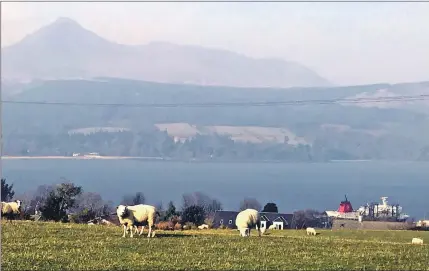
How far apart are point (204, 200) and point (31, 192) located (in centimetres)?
3004

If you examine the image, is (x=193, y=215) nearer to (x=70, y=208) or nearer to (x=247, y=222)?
(x=70, y=208)

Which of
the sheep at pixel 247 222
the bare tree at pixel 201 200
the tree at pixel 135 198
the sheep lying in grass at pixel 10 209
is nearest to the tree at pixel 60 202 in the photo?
the sheep lying in grass at pixel 10 209

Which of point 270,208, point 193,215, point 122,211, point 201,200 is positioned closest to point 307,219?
point 270,208

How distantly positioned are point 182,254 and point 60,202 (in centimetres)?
2182

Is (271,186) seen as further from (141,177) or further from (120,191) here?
(120,191)

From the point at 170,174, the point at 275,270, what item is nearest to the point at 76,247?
the point at 275,270

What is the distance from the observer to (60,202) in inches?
1485

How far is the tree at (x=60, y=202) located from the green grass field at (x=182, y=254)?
13557mm

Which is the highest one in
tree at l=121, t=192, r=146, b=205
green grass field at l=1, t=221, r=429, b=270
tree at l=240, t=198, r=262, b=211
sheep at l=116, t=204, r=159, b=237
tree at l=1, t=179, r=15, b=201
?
tree at l=240, t=198, r=262, b=211

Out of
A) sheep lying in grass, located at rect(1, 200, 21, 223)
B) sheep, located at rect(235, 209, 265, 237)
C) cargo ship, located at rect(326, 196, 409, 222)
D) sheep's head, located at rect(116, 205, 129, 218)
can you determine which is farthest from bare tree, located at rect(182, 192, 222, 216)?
sheep's head, located at rect(116, 205, 129, 218)

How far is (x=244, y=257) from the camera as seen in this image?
1688 centimetres

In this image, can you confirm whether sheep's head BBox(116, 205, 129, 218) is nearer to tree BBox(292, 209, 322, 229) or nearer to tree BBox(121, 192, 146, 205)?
Result: tree BBox(292, 209, 322, 229)

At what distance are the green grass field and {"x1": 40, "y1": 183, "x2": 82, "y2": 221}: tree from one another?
13557mm

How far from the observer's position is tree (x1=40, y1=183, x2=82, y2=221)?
36.2 metres
